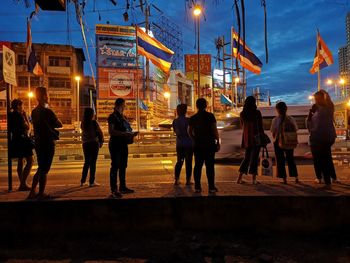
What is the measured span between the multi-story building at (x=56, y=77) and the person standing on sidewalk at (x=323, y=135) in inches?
1529

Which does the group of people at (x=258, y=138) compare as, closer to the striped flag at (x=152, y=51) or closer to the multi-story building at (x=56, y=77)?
the striped flag at (x=152, y=51)

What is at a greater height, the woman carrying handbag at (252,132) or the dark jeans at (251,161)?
the woman carrying handbag at (252,132)

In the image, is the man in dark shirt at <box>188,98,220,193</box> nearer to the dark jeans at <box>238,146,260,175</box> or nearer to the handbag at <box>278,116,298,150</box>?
the dark jeans at <box>238,146,260,175</box>

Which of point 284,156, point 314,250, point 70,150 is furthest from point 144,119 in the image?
point 314,250

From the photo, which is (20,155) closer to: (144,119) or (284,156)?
(284,156)

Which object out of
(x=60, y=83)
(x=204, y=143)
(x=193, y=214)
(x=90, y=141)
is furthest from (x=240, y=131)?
(x=60, y=83)

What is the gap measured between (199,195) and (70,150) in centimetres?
1391

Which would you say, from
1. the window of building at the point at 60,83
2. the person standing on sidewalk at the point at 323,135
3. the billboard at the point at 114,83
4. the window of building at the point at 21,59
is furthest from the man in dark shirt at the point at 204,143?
the window of building at the point at 21,59

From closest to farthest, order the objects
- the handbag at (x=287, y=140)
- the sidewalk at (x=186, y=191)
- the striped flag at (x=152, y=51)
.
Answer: the sidewalk at (x=186, y=191), the handbag at (x=287, y=140), the striped flag at (x=152, y=51)

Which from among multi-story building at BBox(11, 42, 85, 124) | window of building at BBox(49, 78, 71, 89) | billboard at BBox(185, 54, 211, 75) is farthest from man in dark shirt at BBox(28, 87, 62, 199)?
billboard at BBox(185, 54, 211, 75)

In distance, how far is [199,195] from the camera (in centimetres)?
540

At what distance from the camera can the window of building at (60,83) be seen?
4334 centimetres

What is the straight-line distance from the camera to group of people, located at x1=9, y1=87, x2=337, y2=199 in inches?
217

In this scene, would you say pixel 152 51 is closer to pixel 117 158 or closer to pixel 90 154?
pixel 90 154
